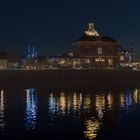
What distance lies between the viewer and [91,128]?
101 feet

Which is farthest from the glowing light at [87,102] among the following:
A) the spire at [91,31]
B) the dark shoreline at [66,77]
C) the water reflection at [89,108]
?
the spire at [91,31]

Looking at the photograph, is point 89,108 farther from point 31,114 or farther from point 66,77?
point 66,77

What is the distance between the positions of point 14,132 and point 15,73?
206ft

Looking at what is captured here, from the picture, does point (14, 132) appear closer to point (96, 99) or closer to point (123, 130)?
point (123, 130)

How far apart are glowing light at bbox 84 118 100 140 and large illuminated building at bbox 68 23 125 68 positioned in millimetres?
85446

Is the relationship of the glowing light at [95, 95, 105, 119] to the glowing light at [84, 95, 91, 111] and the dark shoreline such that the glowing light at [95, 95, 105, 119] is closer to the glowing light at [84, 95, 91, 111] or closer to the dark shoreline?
the glowing light at [84, 95, 91, 111]

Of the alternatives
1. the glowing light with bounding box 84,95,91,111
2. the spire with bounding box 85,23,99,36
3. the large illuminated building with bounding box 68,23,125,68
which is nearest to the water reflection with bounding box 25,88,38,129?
the glowing light with bounding box 84,95,91,111

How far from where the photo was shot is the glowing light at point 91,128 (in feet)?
92.9

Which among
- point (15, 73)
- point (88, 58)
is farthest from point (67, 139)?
Answer: point (88, 58)

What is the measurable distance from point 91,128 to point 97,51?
306 ft

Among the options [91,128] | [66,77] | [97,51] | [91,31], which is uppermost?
[91,31]

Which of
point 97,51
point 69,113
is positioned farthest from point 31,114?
point 97,51

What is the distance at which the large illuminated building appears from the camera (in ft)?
400

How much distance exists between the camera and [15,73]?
91938 mm
